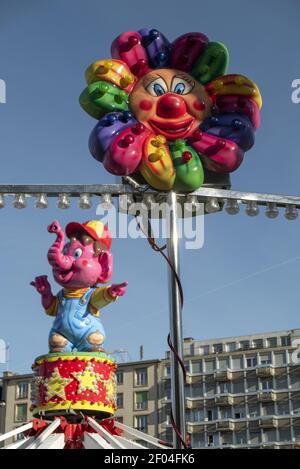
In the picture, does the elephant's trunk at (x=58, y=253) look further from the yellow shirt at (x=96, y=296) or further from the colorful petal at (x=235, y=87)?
the colorful petal at (x=235, y=87)

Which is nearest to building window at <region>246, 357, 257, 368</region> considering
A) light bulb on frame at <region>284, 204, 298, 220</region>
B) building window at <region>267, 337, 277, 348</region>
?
building window at <region>267, 337, 277, 348</region>

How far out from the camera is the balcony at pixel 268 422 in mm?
48438

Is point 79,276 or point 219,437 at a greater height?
point 219,437

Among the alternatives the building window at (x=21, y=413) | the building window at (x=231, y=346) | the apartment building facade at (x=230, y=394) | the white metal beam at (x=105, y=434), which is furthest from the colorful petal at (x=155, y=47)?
the building window at (x=21, y=413)

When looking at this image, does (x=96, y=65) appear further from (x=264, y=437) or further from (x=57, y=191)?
(x=264, y=437)

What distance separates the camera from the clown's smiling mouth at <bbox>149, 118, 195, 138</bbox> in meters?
11.1

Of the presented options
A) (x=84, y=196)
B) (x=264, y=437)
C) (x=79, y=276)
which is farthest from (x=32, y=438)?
(x=264, y=437)

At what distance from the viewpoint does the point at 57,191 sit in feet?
34.7

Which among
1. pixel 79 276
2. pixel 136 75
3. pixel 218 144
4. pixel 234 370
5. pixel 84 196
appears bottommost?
pixel 79 276

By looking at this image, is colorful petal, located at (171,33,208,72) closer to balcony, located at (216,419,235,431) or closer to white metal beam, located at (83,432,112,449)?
white metal beam, located at (83,432,112,449)

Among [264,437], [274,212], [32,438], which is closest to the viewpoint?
[32,438]

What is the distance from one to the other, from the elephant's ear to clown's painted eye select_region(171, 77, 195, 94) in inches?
107

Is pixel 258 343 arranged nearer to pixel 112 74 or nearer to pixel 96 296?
pixel 96 296

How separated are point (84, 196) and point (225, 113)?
2539mm
